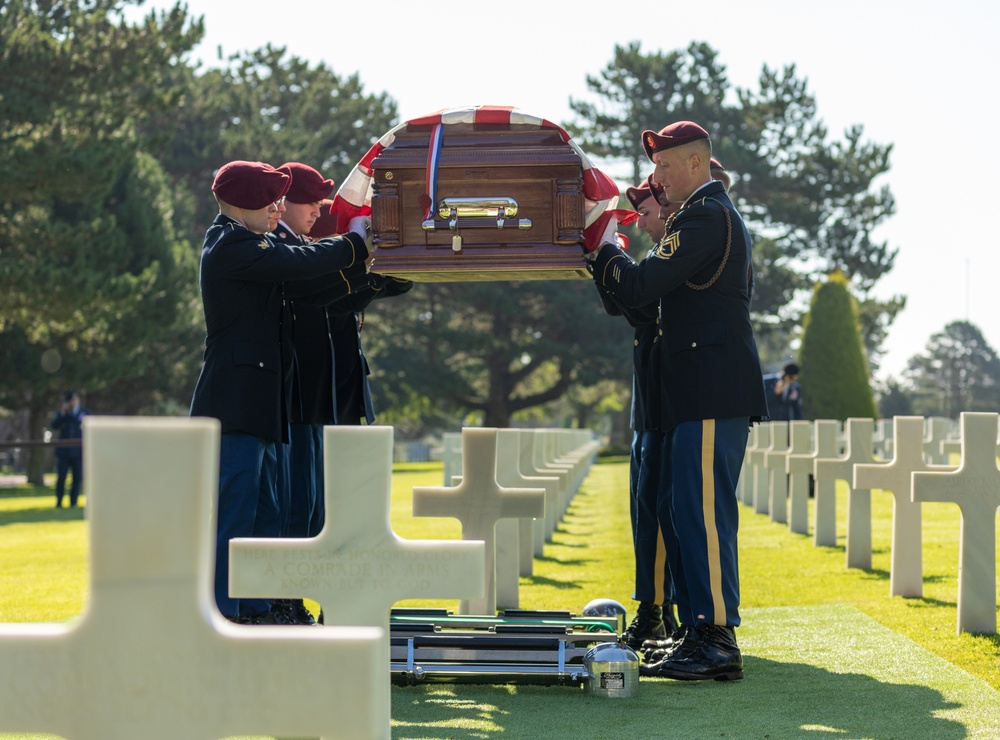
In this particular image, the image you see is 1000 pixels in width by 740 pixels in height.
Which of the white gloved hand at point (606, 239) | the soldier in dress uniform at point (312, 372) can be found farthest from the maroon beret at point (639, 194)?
the soldier in dress uniform at point (312, 372)

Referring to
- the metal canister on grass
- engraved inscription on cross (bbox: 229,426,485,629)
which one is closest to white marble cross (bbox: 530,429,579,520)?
the metal canister on grass

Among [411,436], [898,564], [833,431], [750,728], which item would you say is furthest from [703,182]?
[411,436]

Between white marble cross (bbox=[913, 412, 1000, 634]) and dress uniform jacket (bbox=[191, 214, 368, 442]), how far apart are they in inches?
115

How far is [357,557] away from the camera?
2.95m

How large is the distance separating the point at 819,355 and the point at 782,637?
30898 millimetres

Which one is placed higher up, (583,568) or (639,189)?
(639,189)

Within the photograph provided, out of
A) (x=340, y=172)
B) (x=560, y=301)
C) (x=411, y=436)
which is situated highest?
(x=340, y=172)

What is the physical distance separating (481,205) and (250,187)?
961 mm

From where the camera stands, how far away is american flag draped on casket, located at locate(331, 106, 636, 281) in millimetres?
5621

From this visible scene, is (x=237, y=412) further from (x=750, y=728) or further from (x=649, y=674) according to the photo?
(x=750, y=728)

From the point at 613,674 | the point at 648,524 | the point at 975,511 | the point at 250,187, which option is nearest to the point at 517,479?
the point at 648,524

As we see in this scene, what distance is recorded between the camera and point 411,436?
89.2 metres

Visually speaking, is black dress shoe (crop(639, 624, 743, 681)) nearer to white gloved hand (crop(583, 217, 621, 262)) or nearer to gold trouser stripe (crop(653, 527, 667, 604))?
gold trouser stripe (crop(653, 527, 667, 604))

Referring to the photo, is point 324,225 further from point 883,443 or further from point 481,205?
point 883,443
